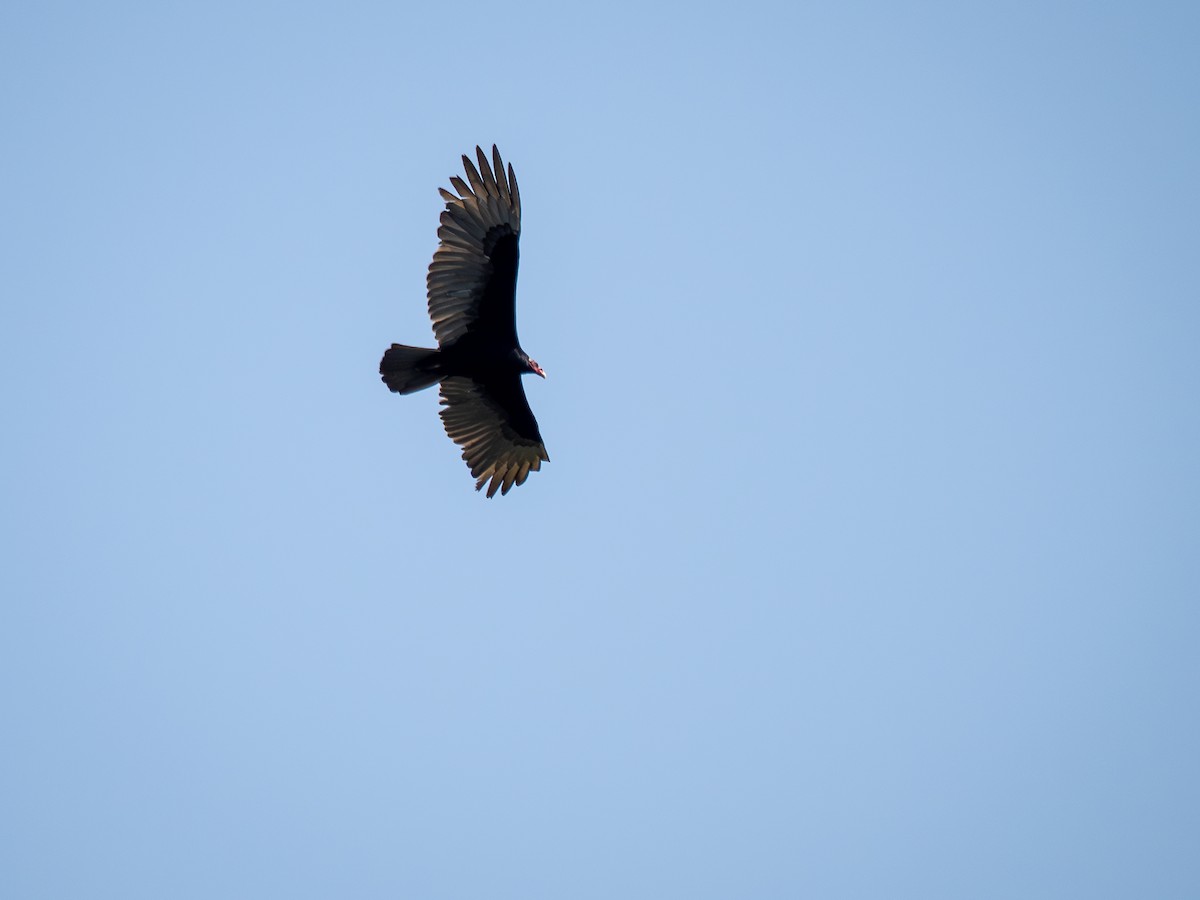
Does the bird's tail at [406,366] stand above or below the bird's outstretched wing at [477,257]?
below

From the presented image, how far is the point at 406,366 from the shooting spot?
14992mm

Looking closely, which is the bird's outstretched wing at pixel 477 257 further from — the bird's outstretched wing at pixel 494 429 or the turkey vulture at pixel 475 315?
the bird's outstretched wing at pixel 494 429

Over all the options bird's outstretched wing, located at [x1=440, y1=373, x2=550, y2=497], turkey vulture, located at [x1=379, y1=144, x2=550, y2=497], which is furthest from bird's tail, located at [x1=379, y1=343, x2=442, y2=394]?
bird's outstretched wing, located at [x1=440, y1=373, x2=550, y2=497]

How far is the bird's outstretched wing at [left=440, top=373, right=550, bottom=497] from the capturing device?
16047 mm

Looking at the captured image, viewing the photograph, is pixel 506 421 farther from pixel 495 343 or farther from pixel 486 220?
pixel 486 220

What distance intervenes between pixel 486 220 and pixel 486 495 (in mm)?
3400

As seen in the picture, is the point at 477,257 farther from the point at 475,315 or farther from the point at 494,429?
the point at 494,429

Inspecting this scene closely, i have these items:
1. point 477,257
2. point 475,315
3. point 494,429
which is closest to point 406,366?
point 475,315

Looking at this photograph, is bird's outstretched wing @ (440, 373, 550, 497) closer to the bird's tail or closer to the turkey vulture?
the turkey vulture

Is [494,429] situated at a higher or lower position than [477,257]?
lower

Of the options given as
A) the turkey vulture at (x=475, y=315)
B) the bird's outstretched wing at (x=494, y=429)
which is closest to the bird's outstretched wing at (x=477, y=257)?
the turkey vulture at (x=475, y=315)

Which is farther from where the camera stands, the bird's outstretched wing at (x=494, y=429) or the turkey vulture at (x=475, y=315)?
the bird's outstretched wing at (x=494, y=429)

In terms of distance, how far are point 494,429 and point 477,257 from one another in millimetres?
2334

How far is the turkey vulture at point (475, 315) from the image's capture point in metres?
14.7
